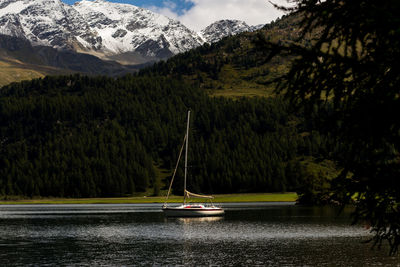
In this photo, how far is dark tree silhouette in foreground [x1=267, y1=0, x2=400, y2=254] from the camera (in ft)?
52.6

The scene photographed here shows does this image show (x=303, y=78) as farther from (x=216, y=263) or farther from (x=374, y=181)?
(x=216, y=263)

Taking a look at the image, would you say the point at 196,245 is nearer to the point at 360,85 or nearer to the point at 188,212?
the point at 188,212

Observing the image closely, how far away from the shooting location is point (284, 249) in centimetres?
7344

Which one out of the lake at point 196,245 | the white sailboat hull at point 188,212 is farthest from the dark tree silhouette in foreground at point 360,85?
the white sailboat hull at point 188,212

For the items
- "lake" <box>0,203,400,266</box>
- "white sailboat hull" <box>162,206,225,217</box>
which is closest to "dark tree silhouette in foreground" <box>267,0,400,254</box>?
"lake" <box>0,203,400,266</box>

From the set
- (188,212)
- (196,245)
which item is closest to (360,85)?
(196,245)

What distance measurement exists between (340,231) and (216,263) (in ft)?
126

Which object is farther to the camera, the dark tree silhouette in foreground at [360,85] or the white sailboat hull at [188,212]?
the white sailboat hull at [188,212]

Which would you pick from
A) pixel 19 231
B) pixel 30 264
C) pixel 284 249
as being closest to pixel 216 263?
pixel 284 249

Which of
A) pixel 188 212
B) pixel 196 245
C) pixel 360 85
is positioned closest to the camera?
pixel 360 85

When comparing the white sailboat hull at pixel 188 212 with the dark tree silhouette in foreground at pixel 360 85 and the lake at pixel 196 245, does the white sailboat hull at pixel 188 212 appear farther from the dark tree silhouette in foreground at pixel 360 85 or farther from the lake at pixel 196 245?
the dark tree silhouette in foreground at pixel 360 85

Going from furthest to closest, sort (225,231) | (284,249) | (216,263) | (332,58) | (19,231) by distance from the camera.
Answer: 1. (19,231)
2. (225,231)
3. (284,249)
4. (216,263)
5. (332,58)

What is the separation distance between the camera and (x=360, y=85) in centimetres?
1778

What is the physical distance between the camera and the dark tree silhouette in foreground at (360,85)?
1603 cm
